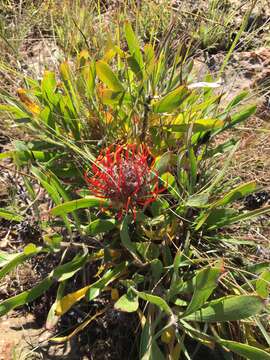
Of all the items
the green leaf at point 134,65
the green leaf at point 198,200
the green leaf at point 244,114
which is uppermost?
the green leaf at point 134,65

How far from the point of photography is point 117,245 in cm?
155

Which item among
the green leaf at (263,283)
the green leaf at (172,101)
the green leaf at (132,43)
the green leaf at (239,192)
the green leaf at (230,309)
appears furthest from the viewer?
the green leaf at (132,43)

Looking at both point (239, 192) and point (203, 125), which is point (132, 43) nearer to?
point (203, 125)

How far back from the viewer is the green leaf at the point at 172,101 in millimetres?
1467

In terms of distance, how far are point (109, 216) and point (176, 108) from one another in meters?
0.42

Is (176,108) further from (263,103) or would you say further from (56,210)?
(263,103)

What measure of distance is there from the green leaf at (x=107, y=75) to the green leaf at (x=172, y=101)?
0.14m

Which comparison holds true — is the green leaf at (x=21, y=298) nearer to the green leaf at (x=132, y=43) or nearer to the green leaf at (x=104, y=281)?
the green leaf at (x=104, y=281)

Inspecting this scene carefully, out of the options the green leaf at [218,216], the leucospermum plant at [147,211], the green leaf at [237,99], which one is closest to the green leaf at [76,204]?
the leucospermum plant at [147,211]

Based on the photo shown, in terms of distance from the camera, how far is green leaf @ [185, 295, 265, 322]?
3.78ft

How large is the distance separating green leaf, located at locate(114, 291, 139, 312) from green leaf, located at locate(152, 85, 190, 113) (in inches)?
23.5

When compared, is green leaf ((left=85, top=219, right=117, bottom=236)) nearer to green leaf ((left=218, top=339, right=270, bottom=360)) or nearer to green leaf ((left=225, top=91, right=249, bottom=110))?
green leaf ((left=218, top=339, right=270, bottom=360))

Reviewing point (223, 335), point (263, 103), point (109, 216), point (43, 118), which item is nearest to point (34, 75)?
point (43, 118)

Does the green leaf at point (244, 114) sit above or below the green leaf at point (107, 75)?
below
